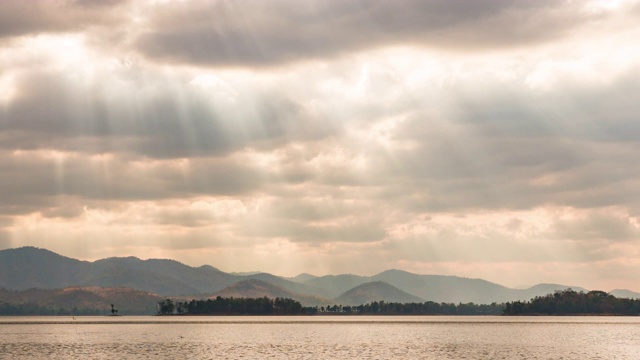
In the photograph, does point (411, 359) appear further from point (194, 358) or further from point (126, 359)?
point (126, 359)

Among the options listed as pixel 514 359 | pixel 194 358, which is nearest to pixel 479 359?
pixel 514 359

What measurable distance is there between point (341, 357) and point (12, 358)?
76195 millimetres

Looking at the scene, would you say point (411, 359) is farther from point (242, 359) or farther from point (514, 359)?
point (242, 359)

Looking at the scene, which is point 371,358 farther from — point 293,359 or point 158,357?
point 158,357

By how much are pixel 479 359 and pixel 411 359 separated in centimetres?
1591

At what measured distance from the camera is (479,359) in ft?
654

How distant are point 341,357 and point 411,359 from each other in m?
16.4

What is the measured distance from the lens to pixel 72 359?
196m

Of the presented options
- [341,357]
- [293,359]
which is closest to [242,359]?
[293,359]

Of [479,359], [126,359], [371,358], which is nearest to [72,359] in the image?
[126,359]

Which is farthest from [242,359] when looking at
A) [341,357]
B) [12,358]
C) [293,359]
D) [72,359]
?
[12,358]

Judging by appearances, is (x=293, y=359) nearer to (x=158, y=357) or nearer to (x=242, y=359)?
(x=242, y=359)

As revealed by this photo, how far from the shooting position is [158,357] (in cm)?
19938

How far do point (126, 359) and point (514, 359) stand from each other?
89.3 meters
